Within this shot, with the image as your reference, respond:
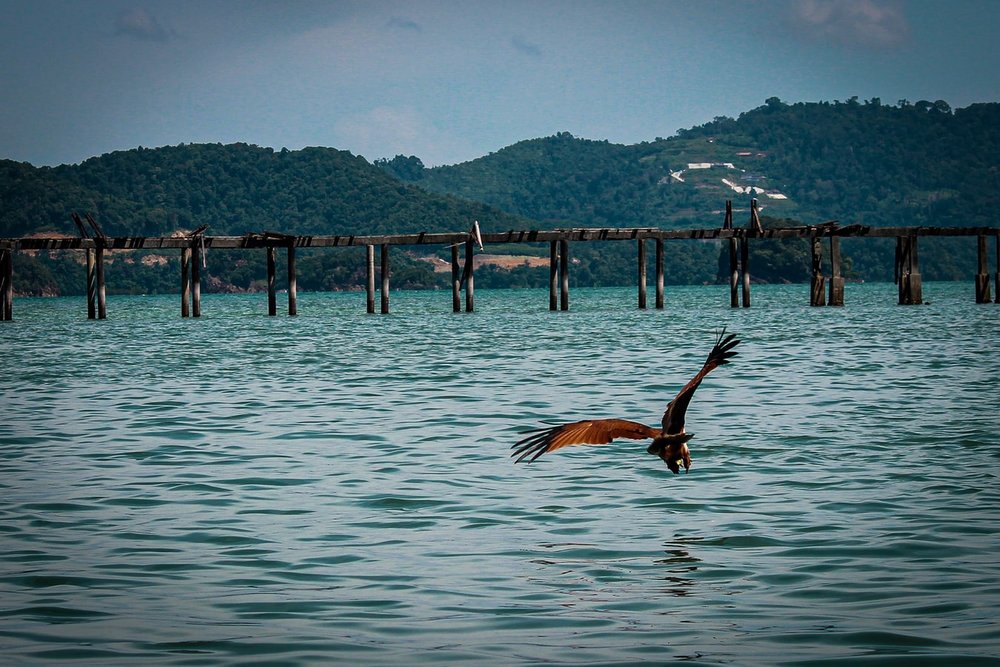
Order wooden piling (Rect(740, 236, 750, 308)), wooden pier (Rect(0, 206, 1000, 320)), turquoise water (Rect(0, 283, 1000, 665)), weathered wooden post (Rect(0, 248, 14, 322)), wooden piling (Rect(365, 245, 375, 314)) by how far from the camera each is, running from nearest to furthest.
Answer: turquoise water (Rect(0, 283, 1000, 665)) → wooden pier (Rect(0, 206, 1000, 320)) → weathered wooden post (Rect(0, 248, 14, 322)) → wooden piling (Rect(365, 245, 375, 314)) → wooden piling (Rect(740, 236, 750, 308))

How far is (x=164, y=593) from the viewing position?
29.8ft

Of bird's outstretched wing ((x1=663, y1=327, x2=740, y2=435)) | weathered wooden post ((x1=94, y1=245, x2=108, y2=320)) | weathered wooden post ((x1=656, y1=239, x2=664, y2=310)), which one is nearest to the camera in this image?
bird's outstretched wing ((x1=663, y1=327, x2=740, y2=435))

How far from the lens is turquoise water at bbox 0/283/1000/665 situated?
26.0ft

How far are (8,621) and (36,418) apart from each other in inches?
500

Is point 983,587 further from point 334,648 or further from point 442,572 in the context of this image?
point 334,648

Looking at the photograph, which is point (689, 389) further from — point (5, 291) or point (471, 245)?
point (5, 291)

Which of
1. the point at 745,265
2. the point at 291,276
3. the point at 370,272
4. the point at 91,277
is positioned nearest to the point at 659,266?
the point at 745,265

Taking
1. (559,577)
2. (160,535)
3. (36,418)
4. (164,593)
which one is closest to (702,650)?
(559,577)

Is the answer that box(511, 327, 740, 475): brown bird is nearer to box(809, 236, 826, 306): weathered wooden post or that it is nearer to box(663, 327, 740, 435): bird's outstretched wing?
box(663, 327, 740, 435): bird's outstretched wing

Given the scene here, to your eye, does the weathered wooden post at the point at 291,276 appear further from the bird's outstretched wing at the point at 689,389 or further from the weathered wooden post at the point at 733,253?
A: the bird's outstretched wing at the point at 689,389

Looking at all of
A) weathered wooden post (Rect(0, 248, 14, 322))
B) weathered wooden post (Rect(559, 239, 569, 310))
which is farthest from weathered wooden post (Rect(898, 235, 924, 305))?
weathered wooden post (Rect(0, 248, 14, 322))

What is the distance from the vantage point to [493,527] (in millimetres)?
11227

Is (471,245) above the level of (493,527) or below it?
above

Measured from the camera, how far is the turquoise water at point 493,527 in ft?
26.0
